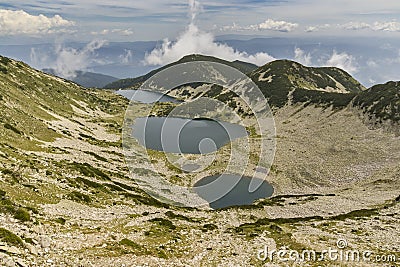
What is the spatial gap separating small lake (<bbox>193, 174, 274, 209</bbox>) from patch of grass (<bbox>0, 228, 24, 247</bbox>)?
64520 millimetres

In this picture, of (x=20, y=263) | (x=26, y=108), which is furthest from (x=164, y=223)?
(x=26, y=108)

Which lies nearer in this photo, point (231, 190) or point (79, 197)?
point (79, 197)

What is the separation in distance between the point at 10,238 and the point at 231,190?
8318 centimetres

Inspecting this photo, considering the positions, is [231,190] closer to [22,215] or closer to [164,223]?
[164,223]

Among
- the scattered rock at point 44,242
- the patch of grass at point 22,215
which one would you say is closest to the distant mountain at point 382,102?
the patch of grass at point 22,215

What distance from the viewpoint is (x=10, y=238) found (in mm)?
A: 24000

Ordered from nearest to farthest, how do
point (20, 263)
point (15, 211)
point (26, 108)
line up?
point (20, 263), point (15, 211), point (26, 108)

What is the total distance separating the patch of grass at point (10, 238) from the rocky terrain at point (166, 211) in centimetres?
7

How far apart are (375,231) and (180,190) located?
179ft

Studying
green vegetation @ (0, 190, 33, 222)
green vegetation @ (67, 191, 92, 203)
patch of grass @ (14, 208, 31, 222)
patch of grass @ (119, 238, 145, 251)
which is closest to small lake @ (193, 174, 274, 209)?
green vegetation @ (67, 191, 92, 203)

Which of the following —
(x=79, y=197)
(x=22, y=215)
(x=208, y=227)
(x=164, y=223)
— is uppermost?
(x=22, y=215)

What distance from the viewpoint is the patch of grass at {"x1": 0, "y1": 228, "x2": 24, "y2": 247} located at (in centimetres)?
2361

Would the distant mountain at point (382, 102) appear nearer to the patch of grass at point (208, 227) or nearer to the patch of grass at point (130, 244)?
the patch of grass at point (208, 227)

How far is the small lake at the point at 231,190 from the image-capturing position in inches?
3632
